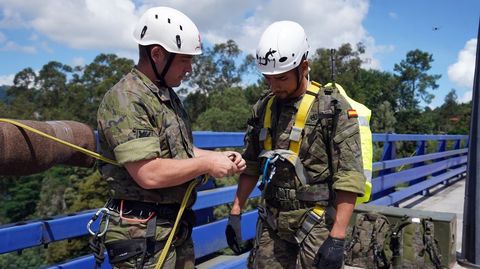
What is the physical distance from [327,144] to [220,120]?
2007 inches

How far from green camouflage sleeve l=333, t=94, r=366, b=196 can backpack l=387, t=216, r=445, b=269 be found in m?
2.55

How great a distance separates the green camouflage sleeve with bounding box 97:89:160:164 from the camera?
2.26 metres

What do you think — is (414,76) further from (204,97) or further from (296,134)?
(296,134)

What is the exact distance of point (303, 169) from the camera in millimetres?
3010

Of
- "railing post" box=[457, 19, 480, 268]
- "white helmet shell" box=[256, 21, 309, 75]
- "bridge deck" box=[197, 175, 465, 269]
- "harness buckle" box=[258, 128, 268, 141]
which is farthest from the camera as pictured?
"bridge deck" box=[197, 175, 465, 269]

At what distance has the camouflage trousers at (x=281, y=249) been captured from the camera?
2.98 m

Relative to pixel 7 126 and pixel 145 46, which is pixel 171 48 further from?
pixel 7 126

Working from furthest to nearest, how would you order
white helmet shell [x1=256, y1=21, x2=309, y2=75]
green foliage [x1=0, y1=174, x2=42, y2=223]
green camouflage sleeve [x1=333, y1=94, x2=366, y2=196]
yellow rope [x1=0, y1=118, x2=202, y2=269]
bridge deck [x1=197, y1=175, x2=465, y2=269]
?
1. green foliage [x1=0, y1=174, x2=42, y2=223]
2. bridge deck [x1=197, y1=175, x2=465, y2=269]
3. white helmet shell [x1=256, y1=21, x2=309, y2=75]
4. green camouflage sleeve [x1=333, y1=94, x2=366, y2=196]
5. yellow rope [x1=0, y1=118, x2=202, y2=269]

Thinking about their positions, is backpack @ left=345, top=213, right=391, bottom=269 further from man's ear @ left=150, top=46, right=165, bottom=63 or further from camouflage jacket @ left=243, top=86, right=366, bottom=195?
man's ear @ left=150, top=46, right=165, bottom=63

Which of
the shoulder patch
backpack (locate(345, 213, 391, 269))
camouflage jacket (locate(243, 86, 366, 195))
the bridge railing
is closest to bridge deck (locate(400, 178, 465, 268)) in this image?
the bridge railing

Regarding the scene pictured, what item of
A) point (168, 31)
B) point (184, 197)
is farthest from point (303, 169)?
point (168, 31)

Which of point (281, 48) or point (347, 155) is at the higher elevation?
point (281, 48)

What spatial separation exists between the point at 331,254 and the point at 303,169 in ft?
1.77

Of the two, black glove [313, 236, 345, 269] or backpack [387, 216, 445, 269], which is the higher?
black glove [313, 236, 345, 269]
